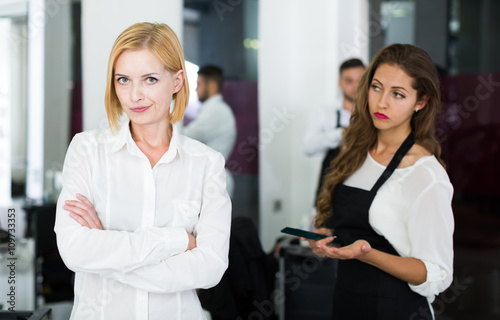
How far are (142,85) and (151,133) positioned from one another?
6.9 inches

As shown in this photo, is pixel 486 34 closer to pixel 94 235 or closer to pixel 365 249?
pixel 365 249

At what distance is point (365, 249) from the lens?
1665 mm

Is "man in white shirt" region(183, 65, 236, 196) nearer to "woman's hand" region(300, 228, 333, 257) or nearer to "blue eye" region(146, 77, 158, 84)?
"woman's hand" region(300, 228, 333, 257)

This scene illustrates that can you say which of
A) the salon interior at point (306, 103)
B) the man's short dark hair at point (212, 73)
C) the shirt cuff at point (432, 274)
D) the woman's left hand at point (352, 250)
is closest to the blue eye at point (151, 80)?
the woman's left hand at point (352, 250)

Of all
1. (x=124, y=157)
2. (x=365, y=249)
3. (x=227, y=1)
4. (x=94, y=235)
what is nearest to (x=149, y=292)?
(x=94, y=235)

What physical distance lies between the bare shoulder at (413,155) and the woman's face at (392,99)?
108mm

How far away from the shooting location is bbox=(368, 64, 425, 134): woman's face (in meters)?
1.79

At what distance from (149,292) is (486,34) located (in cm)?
364

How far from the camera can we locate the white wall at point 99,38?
104 inches

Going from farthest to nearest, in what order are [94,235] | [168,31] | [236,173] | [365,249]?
[236,173]
[365,249]
[168,31]
[94,235]

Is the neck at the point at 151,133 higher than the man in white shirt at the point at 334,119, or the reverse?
the man in white shirt at the point at 334,119

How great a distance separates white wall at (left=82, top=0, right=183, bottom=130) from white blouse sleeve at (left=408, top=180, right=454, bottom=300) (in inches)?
65.9

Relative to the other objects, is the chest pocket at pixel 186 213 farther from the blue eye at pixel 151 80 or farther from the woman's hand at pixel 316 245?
the woman's hand at pixel 316 245

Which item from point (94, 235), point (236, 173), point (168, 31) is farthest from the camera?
point (236, 173)
